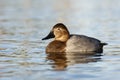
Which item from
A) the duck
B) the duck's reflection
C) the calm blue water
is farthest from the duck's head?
the duck's reflection

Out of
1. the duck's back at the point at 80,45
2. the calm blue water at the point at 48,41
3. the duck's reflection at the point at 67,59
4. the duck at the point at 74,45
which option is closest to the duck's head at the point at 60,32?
the duck at the point at 74,45

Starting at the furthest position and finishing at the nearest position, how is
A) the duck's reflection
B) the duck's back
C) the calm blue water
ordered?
the duck's back → the duck's reflection → the calm blue water

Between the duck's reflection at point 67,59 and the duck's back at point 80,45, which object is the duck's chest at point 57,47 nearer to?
the duck's back at point 80,45

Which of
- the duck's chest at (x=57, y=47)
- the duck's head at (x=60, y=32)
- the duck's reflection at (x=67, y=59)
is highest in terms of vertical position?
the duck's head at (x=60, y=32)

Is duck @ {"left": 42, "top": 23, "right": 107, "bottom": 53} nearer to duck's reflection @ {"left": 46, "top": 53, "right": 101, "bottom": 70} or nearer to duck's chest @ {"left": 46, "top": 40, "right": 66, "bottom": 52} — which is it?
duck's chest @ {"left": 46, "top": 40, "right": 66, "bottom": 52}

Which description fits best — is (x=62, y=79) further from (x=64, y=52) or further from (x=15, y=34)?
(x=15, y=34)

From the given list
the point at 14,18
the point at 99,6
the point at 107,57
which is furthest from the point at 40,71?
the point at 99,6

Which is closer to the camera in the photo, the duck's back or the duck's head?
the duck's back

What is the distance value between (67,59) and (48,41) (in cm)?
464

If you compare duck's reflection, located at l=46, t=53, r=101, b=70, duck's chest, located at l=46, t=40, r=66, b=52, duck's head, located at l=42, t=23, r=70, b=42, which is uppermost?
duck's head, located at l=42, t=23, r=70, b=42

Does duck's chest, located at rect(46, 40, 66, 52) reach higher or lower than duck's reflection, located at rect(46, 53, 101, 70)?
higher

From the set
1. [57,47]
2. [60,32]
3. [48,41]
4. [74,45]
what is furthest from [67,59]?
[48,41]

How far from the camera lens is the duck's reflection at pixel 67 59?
1139cm

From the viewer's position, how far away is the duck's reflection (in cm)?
1139
